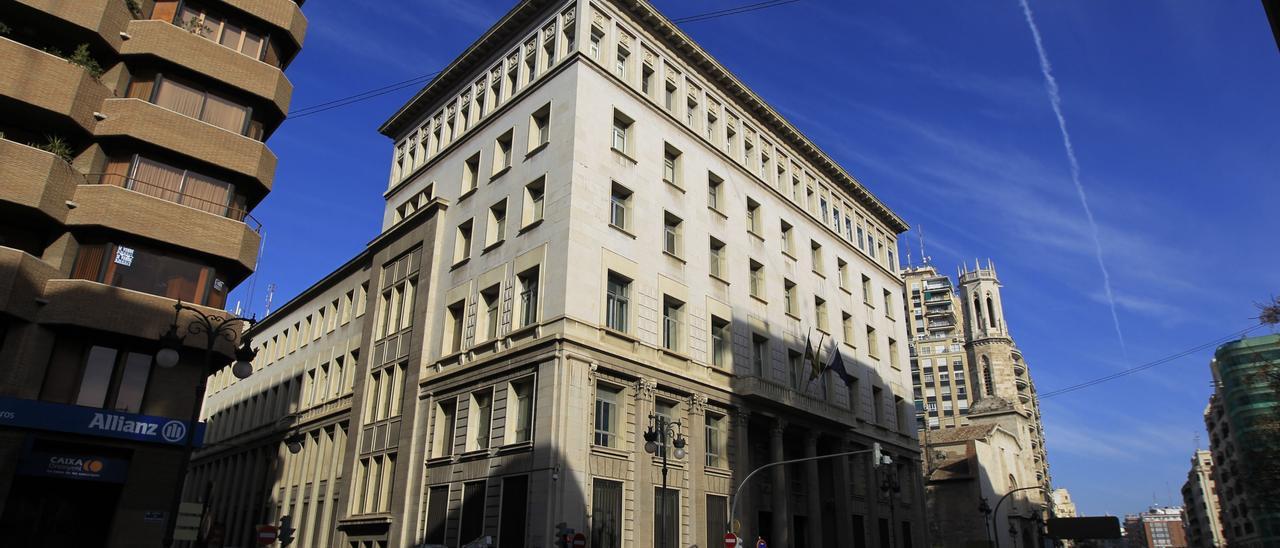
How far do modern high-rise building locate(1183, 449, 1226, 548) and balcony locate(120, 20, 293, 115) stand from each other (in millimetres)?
179476

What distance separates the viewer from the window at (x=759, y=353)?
3812cm

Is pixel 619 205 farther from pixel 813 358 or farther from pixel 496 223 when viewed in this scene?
pixel 813 358

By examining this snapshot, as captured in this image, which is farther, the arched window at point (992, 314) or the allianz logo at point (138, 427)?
the arched window at point (992, 314)

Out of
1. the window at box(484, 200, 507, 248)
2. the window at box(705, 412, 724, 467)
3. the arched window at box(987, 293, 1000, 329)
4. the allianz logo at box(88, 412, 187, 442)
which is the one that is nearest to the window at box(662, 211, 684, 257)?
the window at box(484, 200, 507, 248)

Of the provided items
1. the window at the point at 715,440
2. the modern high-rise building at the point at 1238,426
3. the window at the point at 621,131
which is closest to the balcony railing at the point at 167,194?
the window at the point at 621,131

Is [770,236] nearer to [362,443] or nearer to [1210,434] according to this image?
[362,443]

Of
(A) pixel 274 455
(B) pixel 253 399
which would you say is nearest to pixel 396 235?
(A) pixel 274 455

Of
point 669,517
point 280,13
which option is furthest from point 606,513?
point 280,13

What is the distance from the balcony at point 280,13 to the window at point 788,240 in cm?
2695

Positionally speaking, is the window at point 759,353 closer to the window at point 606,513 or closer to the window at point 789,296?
the window at point 789,296

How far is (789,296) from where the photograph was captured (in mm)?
43000

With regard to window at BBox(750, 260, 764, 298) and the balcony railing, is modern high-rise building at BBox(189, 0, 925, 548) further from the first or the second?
the balcony railing

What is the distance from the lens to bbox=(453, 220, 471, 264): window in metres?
36.4

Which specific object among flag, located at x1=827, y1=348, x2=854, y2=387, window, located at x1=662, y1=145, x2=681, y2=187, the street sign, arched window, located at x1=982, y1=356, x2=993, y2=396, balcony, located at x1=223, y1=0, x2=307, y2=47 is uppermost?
arched window, located at x1=982, y1=356, x2=993, y2=396
